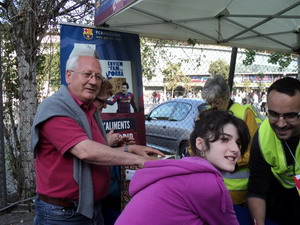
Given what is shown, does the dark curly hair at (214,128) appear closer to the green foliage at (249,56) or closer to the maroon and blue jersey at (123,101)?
the maroon and blue jersey at (123,101)

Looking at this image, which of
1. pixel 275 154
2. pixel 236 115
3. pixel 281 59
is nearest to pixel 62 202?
pixel 275 154

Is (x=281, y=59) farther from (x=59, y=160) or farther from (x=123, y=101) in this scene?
(x=59, y=160)

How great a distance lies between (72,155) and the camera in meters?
1.60

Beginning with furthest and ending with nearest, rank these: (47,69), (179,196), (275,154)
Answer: (47,69) < (275,154) < (179,196)

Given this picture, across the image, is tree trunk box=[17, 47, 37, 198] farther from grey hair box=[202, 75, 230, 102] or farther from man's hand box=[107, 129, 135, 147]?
grey hair box=[202, 75, 230, 102]

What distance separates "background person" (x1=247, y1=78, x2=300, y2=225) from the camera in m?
1.70

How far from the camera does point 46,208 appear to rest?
1.66 meters

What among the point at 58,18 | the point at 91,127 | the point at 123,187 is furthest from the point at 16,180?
the point at 91,127

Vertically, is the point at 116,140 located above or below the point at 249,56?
below

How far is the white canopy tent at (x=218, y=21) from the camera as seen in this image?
309cm

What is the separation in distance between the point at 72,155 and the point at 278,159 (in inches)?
51.4

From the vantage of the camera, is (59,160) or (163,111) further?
(163,111)

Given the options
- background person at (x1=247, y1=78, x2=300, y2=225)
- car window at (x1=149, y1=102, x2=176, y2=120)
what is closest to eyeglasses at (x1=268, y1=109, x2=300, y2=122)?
background person at (x1=247, y1=78, x2=300, y2=225)

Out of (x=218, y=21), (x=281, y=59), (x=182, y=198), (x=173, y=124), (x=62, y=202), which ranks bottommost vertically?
(x=173, y=124)
